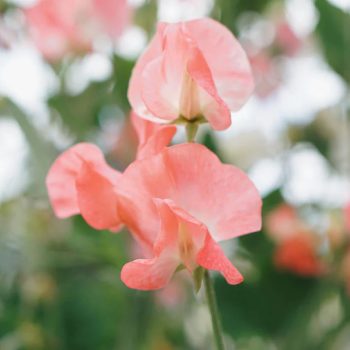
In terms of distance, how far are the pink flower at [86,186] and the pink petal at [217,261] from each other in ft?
0.18

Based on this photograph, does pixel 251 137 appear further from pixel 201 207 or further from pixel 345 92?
pixel 201 207

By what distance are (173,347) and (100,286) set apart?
123mm

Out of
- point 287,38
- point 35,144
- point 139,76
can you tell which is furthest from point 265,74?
point 139,76

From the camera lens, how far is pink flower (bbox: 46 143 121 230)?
0.36 m

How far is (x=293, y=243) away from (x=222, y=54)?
447mm

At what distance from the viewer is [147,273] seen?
0.34 m

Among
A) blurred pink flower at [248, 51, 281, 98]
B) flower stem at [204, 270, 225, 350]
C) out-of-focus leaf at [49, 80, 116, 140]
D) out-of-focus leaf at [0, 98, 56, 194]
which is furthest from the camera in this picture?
blurred pink flower at [248, 51, 281, 98]

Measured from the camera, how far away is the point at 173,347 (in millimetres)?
961

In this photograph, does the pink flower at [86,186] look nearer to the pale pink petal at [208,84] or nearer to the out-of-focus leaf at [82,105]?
the pale pink petal at [208,84]

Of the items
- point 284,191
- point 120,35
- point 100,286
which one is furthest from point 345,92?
point 100,286

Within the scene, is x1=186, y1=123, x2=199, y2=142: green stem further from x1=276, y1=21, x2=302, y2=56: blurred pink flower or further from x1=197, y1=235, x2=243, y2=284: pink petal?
x1=276, y1=21, x2=302, y2=56: blurred pink flower

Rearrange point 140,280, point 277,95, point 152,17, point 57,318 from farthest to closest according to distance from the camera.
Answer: point 277,95, point 57,318, point 152,17, point 140,280

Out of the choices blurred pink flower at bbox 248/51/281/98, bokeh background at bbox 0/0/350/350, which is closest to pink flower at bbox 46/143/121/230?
bokeh background at bbox 0/0/350/350

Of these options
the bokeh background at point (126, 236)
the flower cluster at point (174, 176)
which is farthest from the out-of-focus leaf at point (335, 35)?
the flower cluster at point (174, 176)
